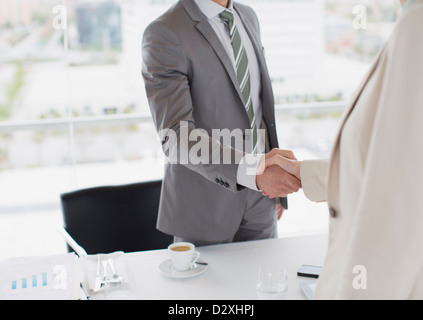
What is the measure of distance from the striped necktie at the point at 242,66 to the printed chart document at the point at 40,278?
0.87 metres

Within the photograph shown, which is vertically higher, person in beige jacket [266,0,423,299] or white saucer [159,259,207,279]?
person in beige jacket [266,0,423,299]

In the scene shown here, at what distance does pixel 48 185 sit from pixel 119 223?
70.0 inches

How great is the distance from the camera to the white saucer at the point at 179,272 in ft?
4.77

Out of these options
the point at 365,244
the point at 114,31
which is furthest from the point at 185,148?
the point at 114,31

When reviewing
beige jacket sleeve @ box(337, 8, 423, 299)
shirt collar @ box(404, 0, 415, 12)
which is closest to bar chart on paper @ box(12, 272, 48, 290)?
beige jacket sleeve @ box(337, 8, 423, 299)

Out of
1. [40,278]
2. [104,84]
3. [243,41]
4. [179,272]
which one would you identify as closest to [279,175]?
[179,272]

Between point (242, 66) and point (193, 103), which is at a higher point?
point (242, 66)

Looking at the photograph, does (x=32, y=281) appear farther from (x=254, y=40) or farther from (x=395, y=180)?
(x=254, y=40)

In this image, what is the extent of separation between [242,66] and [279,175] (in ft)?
1.64

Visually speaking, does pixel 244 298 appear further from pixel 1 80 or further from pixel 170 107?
pixel 1 80

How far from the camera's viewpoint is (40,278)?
133cm

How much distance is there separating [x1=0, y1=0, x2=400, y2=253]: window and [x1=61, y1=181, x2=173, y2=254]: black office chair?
1483mm

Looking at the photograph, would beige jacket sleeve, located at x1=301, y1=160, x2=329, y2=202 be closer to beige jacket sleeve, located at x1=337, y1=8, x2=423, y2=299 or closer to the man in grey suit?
the man in grey suit

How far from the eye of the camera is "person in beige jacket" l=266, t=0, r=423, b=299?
798 mm
